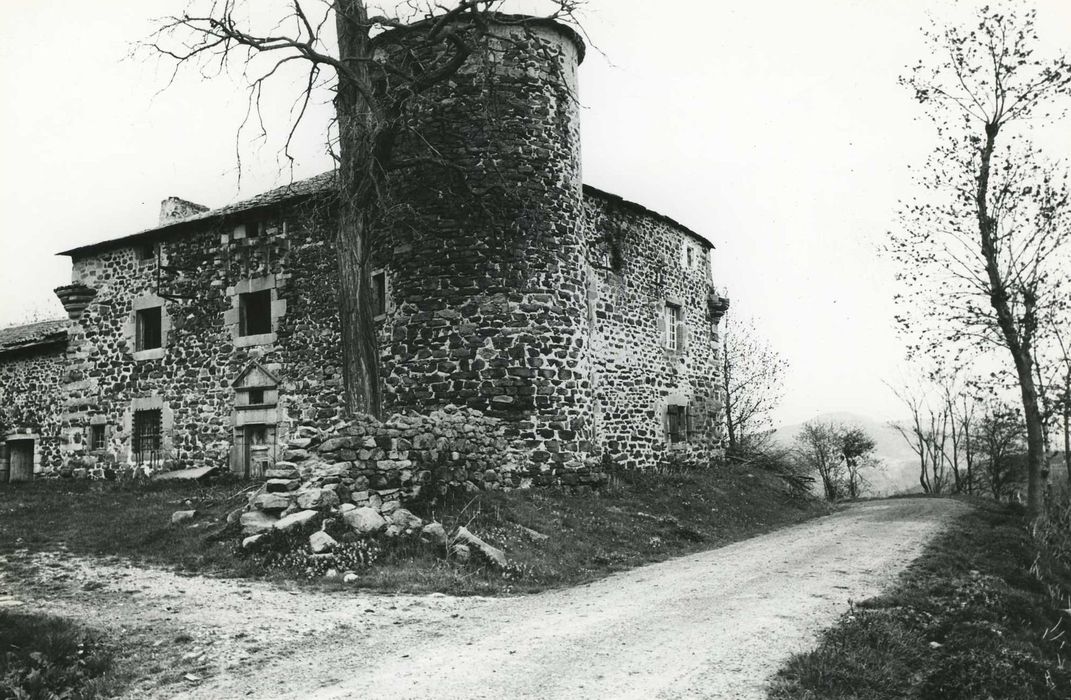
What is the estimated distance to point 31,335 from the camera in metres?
25.0

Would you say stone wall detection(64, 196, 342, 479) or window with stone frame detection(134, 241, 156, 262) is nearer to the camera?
stone wall detection(64, 196, 342, 479)

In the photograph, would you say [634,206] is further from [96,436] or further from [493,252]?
[96,436]

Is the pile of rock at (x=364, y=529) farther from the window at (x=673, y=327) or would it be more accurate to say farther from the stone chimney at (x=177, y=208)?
the stone chimney at (x=177, y=208)

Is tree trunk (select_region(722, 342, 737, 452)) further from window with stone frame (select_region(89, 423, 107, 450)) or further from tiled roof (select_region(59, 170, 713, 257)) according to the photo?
window with stone frame (select_region(89, 423, 107, 450))

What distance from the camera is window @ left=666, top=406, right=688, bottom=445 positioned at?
68.7ft

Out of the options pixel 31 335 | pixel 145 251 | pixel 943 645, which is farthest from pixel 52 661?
pixel 31 335

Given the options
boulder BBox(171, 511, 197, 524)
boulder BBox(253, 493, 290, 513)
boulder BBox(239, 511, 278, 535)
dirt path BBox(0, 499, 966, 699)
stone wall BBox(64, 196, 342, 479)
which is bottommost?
dirt path BBox(0, 499, 966, 699)

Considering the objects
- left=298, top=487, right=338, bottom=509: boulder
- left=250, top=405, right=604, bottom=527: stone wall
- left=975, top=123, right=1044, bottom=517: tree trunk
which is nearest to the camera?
left=298, top=487, right=338, bottom=509: boulder

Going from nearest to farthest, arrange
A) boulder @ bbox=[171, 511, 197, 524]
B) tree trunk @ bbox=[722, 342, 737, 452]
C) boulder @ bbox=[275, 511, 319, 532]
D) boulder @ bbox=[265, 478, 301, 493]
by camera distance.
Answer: boulder @ bbox=[275, 511, 319, 532], boulder @ bbox=[265, 478, 301, 493], boulder @ bbox=[171, 511, 197, 524], tree trunk @ bbox=[722, 342, 737, 452]

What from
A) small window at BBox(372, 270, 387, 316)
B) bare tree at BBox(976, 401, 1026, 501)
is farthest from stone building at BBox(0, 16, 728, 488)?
bare tree at BBox(976, 401, 1026, 501)

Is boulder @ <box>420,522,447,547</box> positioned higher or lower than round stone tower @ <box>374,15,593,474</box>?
lower

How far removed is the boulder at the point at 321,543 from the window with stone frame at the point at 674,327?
46.2ft

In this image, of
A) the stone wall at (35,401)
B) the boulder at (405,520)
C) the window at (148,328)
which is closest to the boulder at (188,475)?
the window at (148,328)

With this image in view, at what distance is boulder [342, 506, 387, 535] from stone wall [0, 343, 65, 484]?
1568 cm
